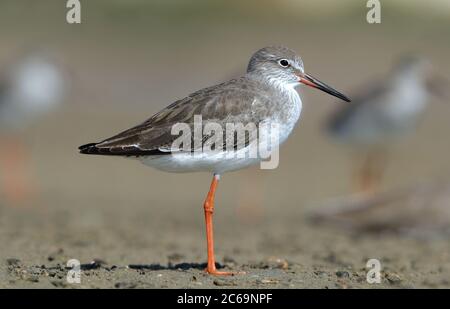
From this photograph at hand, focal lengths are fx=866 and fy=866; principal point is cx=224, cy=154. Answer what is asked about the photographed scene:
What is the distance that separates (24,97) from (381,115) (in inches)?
255

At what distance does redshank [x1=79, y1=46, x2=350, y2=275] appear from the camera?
7.45 m

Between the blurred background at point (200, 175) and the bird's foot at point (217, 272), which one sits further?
the blurred background at point (200, 175)

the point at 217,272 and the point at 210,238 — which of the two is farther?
the point at 210,238

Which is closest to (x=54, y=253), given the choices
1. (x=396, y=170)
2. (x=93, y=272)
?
(x=93, y=272)

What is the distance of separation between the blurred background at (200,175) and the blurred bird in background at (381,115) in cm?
44

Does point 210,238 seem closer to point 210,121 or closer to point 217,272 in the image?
point 217,272

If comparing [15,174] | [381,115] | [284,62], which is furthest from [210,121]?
[15,174]

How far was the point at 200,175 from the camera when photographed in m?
18.1

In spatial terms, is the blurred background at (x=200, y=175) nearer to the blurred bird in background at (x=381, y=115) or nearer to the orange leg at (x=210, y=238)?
the blurred bird in background at (x=381, y=115)

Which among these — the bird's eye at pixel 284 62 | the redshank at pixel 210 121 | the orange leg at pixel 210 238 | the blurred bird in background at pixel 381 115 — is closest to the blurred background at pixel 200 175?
the blurred bird in background at pixel 381 115

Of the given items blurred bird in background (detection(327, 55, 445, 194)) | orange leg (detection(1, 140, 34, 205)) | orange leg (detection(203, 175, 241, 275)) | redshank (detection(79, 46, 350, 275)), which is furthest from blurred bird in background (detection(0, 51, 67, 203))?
redshank (detection(79, 46, 350, 275))

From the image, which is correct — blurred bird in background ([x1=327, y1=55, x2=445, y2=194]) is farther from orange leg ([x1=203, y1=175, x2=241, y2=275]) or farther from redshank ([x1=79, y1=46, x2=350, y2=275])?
orange leg ([x1=203, y1=175, x2=241, y2=275])

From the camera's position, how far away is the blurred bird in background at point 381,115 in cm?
1554

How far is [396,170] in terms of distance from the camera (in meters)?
18.3
